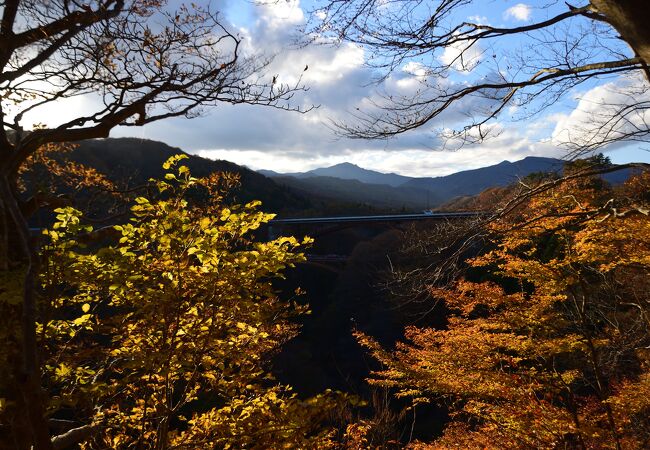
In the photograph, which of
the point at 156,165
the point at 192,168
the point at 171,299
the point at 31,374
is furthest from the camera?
the point at 156,165

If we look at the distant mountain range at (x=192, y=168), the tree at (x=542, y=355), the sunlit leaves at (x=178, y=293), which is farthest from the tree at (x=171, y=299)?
the distant mountain range at (x=192, y=168)

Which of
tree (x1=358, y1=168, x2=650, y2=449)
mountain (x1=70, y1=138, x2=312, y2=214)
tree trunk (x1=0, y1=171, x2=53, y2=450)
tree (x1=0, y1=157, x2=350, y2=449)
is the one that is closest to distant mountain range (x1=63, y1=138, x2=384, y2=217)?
mountain (x1=70, y1=138, x2=312, y2=214)

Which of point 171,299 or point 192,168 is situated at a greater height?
point 192,168

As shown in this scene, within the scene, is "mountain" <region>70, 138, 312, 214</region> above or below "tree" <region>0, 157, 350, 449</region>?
above

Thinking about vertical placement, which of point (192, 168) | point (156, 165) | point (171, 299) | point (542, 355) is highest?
point (156, 165)

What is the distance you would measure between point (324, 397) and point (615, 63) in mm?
4227

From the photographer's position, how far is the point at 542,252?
19.5 meters

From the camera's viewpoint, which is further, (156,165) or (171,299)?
(156,165)

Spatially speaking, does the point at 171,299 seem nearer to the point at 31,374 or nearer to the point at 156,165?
the point at 31,374

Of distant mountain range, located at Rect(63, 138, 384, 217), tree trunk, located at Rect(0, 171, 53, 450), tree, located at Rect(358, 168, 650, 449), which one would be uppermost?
distant mountain range, located at Rect(63, 138, 384, 217)

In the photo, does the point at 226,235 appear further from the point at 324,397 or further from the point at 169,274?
the point at 324,397

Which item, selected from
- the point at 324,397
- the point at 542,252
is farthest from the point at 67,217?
the point at 542,252

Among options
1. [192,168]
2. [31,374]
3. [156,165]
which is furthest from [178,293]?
[156,165]

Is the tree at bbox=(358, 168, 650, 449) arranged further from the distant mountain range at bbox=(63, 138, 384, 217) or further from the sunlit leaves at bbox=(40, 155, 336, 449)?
the distant mountain range at bbox=(63, 138, 384, 217)
